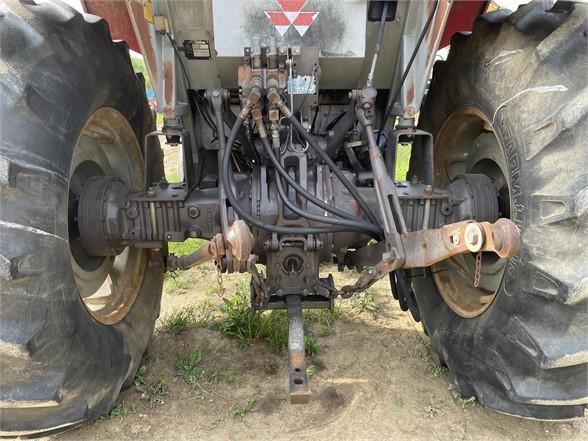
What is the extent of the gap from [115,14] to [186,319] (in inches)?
61.6

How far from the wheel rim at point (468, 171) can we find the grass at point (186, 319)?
4.20 ft

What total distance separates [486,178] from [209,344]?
1.56 m

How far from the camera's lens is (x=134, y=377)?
227 centimetres

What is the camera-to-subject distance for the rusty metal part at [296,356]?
1.63m

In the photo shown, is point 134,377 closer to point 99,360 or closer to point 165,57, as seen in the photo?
point 99,360

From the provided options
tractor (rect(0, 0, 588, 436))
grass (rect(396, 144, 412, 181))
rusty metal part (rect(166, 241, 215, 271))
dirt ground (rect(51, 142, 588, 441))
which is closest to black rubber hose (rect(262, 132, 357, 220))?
tractor (rect(0, 0, 588, 436))

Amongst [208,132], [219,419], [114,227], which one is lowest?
[219,419]

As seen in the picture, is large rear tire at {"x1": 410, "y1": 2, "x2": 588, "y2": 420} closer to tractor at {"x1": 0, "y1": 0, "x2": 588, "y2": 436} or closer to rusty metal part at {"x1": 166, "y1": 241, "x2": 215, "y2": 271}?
tractor at {"x1": 0, "y1": 0, "x2": 588, "y2": 436}

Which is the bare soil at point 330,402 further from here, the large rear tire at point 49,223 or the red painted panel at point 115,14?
the red painted panel at point 115,14

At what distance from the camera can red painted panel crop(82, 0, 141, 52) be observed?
2.23 m

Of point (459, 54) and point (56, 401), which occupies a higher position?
point (459, 54)

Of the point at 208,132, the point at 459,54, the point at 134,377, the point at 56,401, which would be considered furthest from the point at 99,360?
the point at 459,54

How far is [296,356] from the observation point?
1.77 meters

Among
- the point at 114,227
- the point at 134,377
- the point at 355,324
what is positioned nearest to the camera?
the point at 114,227
